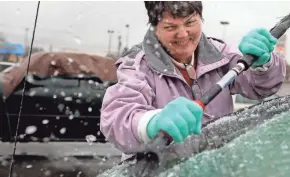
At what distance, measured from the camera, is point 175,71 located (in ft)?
6.03

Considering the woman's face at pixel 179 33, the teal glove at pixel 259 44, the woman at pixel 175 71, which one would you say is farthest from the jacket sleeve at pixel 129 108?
the teal glove at pixel 259 44

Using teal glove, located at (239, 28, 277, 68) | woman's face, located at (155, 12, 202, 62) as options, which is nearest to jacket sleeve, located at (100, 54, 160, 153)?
woman's face, located at (155, 12, 202, 62)

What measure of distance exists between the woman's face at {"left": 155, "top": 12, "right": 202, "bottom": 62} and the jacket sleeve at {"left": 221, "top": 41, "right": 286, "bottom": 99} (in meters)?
0.19

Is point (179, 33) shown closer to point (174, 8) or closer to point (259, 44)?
point (174, 8)

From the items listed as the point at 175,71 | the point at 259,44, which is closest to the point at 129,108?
the point at 175,71

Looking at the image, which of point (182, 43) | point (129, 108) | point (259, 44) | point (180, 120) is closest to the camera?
point (180, 120)

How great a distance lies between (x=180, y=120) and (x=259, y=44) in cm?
54

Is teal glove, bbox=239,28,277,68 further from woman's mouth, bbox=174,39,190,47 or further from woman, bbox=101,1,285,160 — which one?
woman's mouth, bbox=174,39,190,47

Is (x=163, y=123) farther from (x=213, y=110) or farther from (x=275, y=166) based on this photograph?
(x=213, y=110)

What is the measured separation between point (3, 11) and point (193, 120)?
2.39 metres

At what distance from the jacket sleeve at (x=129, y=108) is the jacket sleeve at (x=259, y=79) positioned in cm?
35

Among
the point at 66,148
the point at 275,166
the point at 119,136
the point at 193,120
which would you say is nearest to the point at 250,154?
the point at 275,166

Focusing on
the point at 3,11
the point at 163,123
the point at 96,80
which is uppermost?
the point at 163,123

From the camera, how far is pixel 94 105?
5.34m
